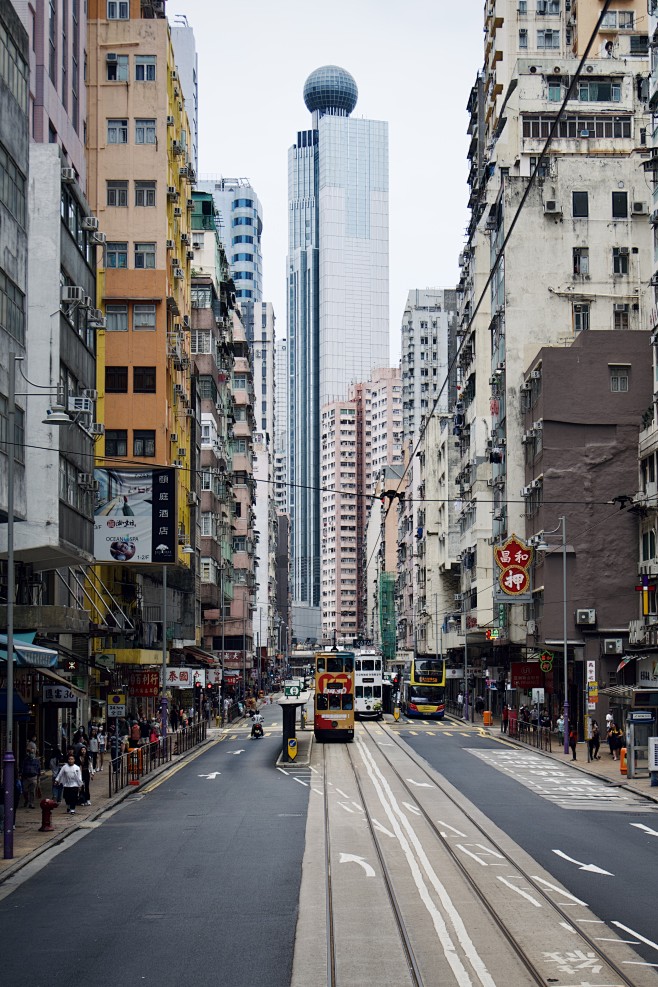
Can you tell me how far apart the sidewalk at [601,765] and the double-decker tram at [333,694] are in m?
7.86

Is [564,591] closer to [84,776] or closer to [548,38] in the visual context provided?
[84,776]

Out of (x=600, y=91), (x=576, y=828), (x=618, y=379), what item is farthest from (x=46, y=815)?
(x=600, y=91)

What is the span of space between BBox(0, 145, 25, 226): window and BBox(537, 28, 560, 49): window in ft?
216

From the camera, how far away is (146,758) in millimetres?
47094

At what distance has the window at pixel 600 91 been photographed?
8325 cm

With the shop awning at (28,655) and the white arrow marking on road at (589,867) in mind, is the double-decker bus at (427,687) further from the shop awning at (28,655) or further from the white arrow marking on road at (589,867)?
the white arrow marking on road at (589,867)

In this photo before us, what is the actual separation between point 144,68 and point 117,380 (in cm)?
1507

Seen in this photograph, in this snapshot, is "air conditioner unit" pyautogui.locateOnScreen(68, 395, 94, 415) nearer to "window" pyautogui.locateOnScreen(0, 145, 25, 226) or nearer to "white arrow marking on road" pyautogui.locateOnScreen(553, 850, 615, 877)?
"window" pyautogui.locateOnScreen(0, 145, 25, 226)

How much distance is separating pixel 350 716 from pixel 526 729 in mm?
8704

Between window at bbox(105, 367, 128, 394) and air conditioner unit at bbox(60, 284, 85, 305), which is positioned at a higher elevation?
window at bbox(105, 367, 128, 394)

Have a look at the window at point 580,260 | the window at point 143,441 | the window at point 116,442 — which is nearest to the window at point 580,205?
the window at point 580,260

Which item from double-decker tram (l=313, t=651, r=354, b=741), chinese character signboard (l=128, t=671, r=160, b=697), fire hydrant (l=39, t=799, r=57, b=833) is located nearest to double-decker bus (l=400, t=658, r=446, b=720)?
double-decker tram (l=313, t=651, r=354, b=741)

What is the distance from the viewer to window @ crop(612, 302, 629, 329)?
252 feet

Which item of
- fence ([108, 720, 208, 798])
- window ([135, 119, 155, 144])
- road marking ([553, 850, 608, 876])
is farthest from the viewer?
window ([135, 119, 155, 144])
